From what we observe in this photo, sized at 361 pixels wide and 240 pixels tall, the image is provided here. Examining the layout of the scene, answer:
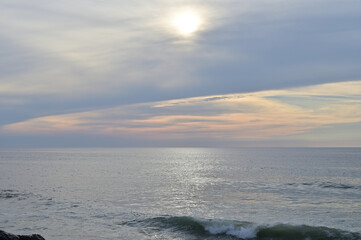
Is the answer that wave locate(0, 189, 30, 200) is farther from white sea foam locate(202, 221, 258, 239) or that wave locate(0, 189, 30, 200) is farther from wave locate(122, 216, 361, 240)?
white sea foam locate(202, 221, 258, 239)

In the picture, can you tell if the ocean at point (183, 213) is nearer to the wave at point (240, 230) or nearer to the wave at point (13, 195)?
the wave at point (240, 230)

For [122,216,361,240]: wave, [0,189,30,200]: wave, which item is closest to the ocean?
[122,216,361,240]: wave

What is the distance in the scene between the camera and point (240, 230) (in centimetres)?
2561

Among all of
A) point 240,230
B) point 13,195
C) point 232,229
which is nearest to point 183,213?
point 232,229

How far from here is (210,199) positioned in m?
40.0

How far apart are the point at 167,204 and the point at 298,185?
80.7 feet

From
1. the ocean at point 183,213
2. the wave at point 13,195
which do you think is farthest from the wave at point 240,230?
the wave at point 13,195

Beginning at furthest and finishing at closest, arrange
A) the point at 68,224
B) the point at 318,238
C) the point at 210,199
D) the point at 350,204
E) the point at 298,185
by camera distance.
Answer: the point at 298,185, the point at 210,199, the point at 350,204, the point at 68,224, the point at 318,238

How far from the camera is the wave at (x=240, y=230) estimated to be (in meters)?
24.7

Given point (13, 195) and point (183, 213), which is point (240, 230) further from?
point (13, 195)

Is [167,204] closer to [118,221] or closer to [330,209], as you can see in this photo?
[118,221]

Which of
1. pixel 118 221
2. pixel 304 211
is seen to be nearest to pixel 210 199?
pixel 304 211

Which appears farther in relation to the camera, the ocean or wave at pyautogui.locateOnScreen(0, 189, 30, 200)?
wave at pyautogui.locateOnScreen(0, 189, 30, 200)

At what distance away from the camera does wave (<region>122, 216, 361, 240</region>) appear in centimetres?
2472
